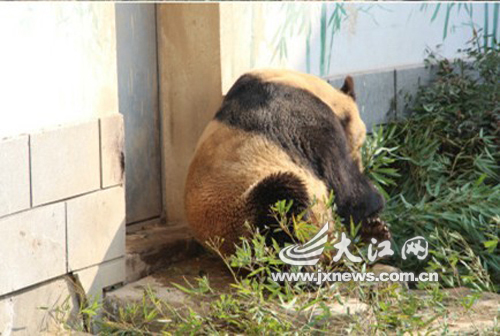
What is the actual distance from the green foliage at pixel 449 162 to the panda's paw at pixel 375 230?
0.30 meters

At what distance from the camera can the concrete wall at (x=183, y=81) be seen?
5363 mm

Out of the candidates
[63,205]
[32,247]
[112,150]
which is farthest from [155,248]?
[32,247]

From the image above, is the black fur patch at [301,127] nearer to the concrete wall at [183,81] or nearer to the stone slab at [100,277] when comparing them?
the concrete wall at [183,81]

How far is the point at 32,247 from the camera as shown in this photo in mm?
4297

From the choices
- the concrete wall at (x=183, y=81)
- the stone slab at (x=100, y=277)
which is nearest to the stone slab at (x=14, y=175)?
the stone slab at (x=100, y=277)

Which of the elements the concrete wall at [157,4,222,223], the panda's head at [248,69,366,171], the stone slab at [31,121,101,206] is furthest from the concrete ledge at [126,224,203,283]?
the panda's head at [248,69,366,171]

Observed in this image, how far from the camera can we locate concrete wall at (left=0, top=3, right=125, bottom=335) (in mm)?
4195

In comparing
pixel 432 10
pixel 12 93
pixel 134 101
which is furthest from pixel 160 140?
pixel 432 10

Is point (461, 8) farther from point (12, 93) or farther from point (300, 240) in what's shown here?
point (12, 93)

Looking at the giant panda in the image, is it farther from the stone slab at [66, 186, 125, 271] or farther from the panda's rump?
the stone slab at [66, 186, 125, 271]

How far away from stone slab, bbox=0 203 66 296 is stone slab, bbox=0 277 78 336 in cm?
6

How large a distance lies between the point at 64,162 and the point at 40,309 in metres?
0.71

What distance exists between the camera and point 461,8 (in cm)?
712

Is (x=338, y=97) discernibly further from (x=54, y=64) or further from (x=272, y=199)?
(x=54, y=64)
